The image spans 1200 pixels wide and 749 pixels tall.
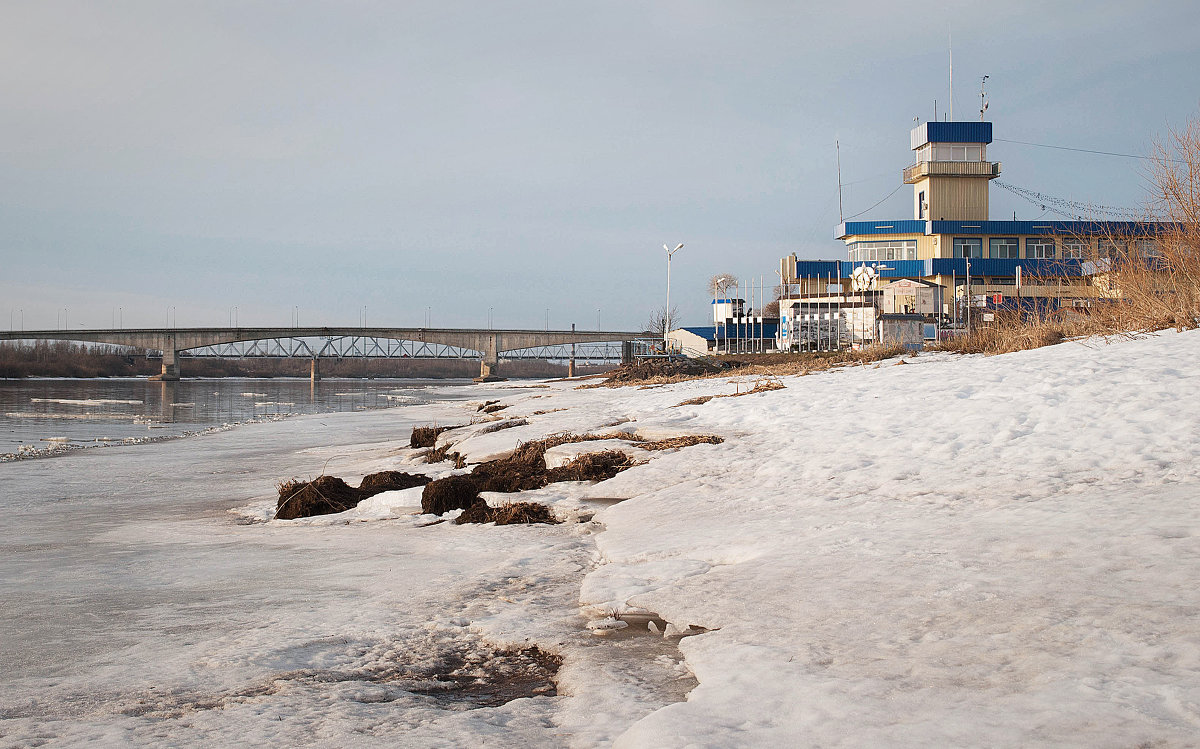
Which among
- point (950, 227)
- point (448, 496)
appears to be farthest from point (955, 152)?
point (448, 496)

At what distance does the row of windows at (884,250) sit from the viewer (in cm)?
8938

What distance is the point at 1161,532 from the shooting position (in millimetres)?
5527

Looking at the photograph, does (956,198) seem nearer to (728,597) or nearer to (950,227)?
(950,227)

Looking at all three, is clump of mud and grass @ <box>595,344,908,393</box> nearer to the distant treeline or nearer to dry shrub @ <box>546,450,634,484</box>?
dry shrub @ <box>546,450,634,484</box>

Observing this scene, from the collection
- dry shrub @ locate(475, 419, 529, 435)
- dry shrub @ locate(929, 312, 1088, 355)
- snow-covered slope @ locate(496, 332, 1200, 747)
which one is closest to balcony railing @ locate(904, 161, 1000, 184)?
dry shrub @ locate(929, 312, 1088, 355)

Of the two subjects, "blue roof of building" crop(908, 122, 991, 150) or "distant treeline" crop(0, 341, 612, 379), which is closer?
"blue roof of building" crop(908, 122, 991, 150)

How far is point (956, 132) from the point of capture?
3455 inches

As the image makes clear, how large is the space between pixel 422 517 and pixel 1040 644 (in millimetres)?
6830

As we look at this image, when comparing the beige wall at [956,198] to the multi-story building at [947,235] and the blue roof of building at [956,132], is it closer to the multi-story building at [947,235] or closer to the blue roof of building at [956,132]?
the multi-story building at [947,235]

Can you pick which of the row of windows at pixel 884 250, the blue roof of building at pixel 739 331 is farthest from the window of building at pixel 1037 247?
the blue roof of building at pixel 739 331

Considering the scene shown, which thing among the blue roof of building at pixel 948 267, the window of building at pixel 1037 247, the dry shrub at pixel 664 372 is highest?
the window of building at pixel 1037 247

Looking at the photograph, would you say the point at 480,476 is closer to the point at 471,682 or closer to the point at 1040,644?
the point at 471,682

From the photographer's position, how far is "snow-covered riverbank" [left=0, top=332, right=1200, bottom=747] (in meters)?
3.62

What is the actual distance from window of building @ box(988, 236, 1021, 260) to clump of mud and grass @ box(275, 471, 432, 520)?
288ft
